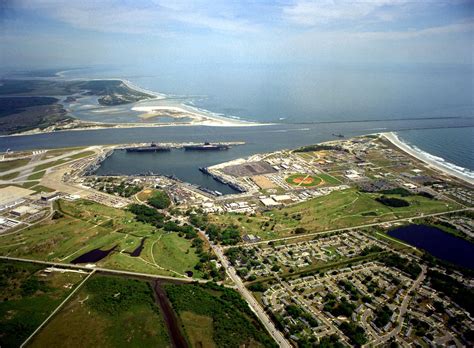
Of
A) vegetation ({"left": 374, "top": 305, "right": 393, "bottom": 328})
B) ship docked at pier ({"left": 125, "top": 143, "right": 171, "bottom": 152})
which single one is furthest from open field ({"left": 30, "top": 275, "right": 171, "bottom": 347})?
ship docked at pier ({"left": 125, "top": 143, "right": 171, "bottom": 152})

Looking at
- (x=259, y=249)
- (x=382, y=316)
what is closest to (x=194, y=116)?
(x=259, y=249)

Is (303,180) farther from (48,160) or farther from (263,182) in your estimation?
(48,160)

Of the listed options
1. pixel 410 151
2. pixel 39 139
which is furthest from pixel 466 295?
pixel 39 139

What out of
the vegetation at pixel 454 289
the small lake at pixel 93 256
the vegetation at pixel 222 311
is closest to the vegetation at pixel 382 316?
the vegetation at pixel 454 289

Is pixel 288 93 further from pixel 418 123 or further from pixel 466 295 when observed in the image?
pixel 466 295

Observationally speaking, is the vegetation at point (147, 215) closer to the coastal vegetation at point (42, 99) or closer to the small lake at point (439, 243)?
→ the small lake at point (439, 243)
